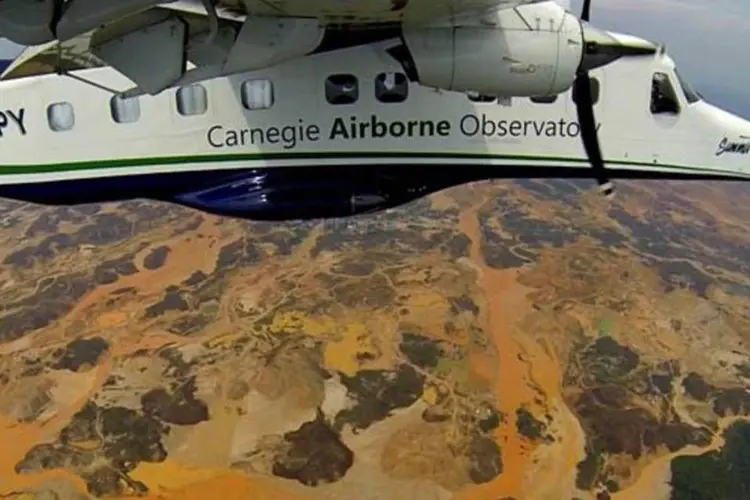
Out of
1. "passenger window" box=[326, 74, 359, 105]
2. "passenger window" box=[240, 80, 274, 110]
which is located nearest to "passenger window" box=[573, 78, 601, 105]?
"passenger window" box=[326, 74, 359, 105]

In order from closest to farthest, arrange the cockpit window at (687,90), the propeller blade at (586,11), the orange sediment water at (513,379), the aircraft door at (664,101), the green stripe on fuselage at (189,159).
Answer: the propeller blade at (586,11), the green stripe on fuselage at (189,159), the aircraft door at (664,101), the cockpit window at (687,90), the orange sediment water at (513,379)

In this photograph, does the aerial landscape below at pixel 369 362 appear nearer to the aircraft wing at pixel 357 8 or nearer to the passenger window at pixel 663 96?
the passenger window at pixel 663 96

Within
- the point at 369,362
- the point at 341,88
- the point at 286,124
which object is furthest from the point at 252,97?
the point at 369,362

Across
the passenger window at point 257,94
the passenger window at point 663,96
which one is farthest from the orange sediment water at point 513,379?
the passenger window at point 257,94

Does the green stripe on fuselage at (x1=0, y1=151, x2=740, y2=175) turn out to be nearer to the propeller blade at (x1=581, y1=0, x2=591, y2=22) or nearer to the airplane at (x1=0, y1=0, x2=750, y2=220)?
the airplane at (x1=0, y1=0, x2=750, y2=220)

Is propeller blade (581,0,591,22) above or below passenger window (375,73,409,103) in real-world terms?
above

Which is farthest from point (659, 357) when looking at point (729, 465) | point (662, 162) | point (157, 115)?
point (157, 115)

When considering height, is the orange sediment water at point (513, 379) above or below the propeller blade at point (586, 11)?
below

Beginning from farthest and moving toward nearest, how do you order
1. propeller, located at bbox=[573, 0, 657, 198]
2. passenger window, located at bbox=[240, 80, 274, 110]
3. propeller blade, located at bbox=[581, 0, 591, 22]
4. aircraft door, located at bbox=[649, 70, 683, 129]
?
1. aircraft door, located at bbox=[649, 70, 683, 129]
2. passenger window, located at bbox=[240, 80, 274, 110]
3. propeller blade, located at bbox=[581, 0, 591, 22]
4. propeller, located at bbox=[573, 0, 657, 198]
